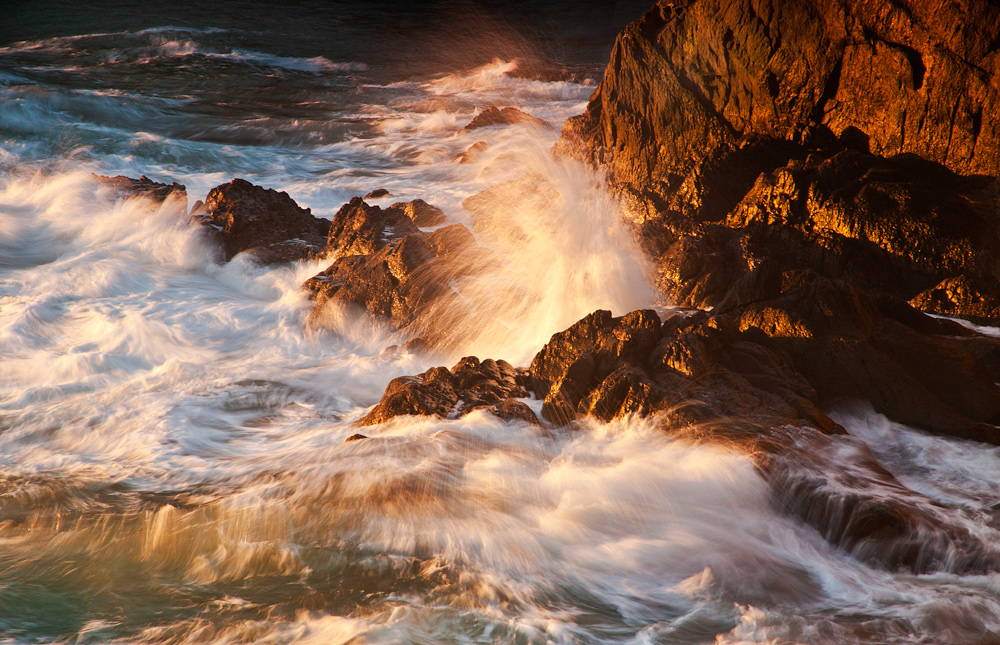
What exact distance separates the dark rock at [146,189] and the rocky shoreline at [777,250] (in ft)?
3.66

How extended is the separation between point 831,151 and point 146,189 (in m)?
9.53

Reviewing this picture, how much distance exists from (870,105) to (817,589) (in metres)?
5.32

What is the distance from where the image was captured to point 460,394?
5.33 meters

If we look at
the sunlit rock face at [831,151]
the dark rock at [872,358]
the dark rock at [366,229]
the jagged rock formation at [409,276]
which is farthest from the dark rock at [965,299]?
the dark rock at [366,229]

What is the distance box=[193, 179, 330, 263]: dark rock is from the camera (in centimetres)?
922

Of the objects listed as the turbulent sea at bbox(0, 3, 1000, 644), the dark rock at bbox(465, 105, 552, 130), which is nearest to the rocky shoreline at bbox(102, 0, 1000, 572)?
the turbulent sea at bbox(0, 3, 1000, 644)

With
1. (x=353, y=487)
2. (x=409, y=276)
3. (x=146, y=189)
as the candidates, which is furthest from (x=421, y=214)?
(x=146, y=189)

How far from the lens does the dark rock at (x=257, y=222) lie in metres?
9.22

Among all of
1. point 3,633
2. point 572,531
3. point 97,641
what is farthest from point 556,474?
point 3,633

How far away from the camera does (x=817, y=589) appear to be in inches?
146

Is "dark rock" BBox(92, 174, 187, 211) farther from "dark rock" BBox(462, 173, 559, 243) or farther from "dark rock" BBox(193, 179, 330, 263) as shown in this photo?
"dark rock" BBox(462, 173, 559, 243)

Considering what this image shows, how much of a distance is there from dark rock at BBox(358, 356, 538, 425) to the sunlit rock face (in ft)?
6.06

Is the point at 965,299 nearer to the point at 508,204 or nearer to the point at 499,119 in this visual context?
the point at 508,204

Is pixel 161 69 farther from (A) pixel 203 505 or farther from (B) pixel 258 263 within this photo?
(A) pixel 203 505
